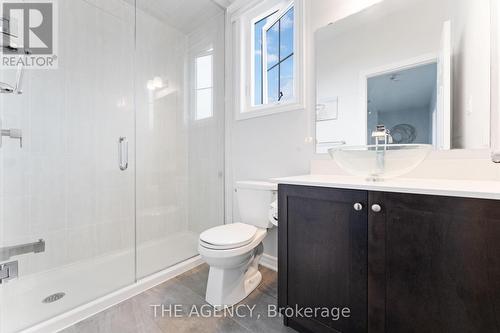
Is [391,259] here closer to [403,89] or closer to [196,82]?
[403,89]

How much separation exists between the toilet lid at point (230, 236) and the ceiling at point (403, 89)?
113 centimetres

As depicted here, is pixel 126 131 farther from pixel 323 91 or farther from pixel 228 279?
pixel 323 91

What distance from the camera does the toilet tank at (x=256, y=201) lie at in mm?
1701

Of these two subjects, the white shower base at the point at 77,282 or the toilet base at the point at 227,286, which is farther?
the toilet base at the point at 227,286

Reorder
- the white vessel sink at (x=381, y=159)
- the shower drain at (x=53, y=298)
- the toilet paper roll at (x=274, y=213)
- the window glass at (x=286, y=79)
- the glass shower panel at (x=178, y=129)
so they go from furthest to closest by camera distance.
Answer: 1. the glass shower panel at (x=178, y=129)
2. the window glass at (x=286, y=79)
3. the toilet paper roll at (x=274, y=213)
4. the shower drain at (x=53, y=298)
5. the white vessel sink at (x=381, y=159)

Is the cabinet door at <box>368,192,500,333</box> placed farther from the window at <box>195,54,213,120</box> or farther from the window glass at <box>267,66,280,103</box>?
the window at <box>195,54,213,120</box>

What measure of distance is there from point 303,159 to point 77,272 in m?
1.98

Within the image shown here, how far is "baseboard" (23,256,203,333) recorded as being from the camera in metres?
1.25

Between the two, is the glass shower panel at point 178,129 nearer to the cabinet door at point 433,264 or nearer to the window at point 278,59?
the window at point 278,59

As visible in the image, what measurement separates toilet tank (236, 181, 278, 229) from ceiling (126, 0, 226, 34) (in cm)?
177

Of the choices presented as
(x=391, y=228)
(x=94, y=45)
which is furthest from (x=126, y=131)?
(x=391, y=228)

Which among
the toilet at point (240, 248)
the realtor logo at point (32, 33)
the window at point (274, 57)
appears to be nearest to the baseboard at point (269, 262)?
the toilet at point (240, 248)

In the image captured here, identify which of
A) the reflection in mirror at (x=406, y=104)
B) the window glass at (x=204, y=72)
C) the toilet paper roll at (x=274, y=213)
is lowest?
the toilet paper roll at (x=274, y=213)

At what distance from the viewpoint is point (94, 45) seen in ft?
6.52
